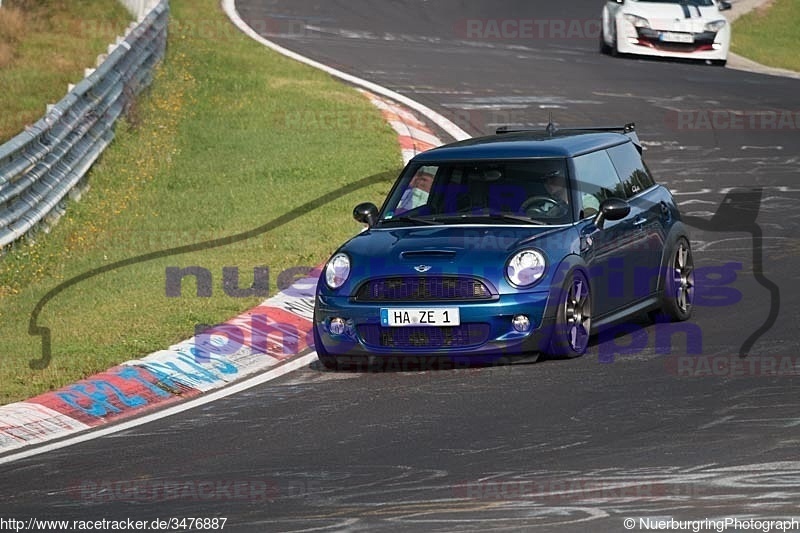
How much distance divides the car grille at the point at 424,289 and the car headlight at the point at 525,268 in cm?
20

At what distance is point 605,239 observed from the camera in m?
11.3

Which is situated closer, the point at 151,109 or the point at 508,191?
the point at 508,191

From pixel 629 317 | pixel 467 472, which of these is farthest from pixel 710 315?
pixel 467 472

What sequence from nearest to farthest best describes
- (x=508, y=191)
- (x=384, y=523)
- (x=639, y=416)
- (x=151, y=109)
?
1. (x=384, y=523)
2. (x=639, y=416)
3. (x=508, y=191)
4. (x=151, y=109)

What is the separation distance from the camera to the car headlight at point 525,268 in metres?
10.4

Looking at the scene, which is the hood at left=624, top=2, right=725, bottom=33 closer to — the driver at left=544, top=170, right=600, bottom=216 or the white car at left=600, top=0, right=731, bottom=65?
the white car at left=600, top=0, right=731, bottom=65

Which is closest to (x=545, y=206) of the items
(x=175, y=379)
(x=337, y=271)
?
(x=337, y=271)

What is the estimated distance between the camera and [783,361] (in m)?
10.2

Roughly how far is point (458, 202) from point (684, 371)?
2.22 metres

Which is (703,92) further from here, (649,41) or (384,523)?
(384,523)

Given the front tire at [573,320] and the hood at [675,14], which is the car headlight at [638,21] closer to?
the hood at [675,14]

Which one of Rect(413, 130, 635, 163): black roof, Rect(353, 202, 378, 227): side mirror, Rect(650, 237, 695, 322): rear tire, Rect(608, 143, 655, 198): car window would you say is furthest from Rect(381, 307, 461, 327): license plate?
Rect(608, 143, 655, 198): car window

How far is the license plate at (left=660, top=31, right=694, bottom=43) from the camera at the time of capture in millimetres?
27062

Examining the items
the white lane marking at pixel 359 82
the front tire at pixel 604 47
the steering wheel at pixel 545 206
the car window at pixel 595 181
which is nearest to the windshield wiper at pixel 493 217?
the steering wheel at pixel 545 206
